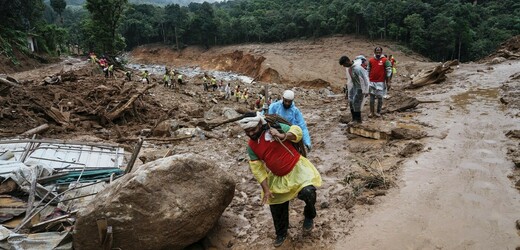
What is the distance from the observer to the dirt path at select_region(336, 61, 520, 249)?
3.16 m

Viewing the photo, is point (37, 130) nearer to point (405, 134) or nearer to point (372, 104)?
point (372, 104)

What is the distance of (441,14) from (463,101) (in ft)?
93.4

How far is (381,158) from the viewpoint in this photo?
5.24 m

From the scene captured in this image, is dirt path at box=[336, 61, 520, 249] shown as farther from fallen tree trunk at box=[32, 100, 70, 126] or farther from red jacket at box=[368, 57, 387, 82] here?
fallen tree trunk at box=[32, 100, 70, 126]

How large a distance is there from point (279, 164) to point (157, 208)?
4.20 ft

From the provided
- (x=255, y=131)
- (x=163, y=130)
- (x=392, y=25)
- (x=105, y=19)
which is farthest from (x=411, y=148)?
(x=392, y=25)

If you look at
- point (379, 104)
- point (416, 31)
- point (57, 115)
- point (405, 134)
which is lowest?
point (405, 134)

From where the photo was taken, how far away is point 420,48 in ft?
107

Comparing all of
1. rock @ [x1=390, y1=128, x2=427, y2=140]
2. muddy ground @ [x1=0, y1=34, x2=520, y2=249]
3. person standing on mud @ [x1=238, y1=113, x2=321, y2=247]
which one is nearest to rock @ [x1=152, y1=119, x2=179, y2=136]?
muddy ground @ [x1=0, y1=34, x2=520, y2=249]

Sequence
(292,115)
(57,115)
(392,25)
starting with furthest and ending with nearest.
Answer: (392,25)
(57,115)
(292,115)

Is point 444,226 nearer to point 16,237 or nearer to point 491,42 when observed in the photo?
point 16,237

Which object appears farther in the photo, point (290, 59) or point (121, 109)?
point (290, 59)

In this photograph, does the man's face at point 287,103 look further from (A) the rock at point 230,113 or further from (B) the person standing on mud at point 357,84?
(A) the rock at point 230,113

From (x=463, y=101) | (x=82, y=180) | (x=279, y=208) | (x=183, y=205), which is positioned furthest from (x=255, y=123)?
(x=463, y=101)
